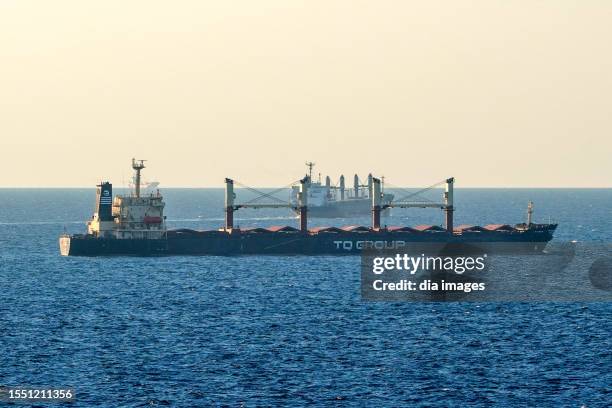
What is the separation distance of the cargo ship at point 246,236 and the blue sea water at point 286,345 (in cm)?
2043

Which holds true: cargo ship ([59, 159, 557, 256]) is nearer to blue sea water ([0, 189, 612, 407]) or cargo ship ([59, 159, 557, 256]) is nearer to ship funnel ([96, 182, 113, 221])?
ship funnel ([96, 182, 113, 221])

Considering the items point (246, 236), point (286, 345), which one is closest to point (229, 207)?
point (246, 236)

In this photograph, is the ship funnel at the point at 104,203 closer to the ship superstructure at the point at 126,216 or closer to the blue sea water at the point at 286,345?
the ship superstructure at the point at 126,216

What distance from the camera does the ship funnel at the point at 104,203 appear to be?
479 feet

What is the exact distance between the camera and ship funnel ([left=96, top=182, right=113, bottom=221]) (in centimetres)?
14600

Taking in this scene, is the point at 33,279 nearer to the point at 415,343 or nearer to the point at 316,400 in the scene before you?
the point at 415,343

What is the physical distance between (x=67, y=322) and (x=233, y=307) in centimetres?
1675

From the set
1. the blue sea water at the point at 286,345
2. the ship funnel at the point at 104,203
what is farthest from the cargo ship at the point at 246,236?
the blue sea water at the point at 286,345

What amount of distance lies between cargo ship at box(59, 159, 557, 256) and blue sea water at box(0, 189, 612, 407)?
20.4 meters

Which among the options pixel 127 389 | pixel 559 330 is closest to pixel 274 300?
pixel 559 330

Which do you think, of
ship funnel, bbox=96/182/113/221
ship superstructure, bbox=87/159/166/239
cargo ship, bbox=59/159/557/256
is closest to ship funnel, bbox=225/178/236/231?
cargo ship, bbox=59/159/557/256

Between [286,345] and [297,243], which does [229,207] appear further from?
[286,345]

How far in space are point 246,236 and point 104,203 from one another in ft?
66.1

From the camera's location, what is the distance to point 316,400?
63188 mm
